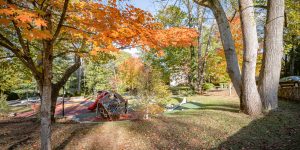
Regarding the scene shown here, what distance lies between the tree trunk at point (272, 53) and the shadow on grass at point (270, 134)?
0.70 metres

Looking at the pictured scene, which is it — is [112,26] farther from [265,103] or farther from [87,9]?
[265,103]

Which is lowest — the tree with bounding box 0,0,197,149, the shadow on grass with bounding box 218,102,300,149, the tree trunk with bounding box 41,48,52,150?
the shadow on grass with bounding box 218,102,300,149

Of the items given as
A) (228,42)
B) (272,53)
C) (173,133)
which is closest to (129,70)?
(228,42)

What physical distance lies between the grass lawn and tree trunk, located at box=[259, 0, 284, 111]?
100cm

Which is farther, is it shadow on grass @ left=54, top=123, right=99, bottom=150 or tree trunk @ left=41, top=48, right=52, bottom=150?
shadow on grass @ left=54, top=123, right=99, bottom=150

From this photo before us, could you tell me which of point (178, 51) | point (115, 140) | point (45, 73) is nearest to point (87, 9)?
point (45, 73)

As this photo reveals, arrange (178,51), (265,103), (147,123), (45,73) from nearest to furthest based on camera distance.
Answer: (45,73) < (147,123) < (265,103) < (178,51)

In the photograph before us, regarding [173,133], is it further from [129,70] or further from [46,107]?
[129,70]

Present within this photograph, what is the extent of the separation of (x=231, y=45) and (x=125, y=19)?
464 cm

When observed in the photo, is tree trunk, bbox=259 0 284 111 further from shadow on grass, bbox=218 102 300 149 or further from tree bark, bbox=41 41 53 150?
tree bark, bbox=41 41 53 150

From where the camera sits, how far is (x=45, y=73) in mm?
4312

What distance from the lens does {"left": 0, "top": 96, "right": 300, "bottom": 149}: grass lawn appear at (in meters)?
5.30

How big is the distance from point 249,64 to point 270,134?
8.94 feet

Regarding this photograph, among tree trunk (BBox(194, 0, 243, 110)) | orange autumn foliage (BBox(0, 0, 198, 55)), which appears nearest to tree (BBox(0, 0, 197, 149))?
orange autumn foliage (BBox(0, 0, 198, 55))
